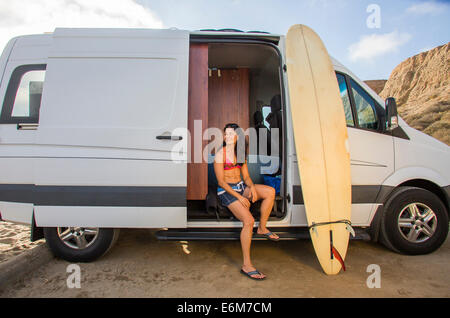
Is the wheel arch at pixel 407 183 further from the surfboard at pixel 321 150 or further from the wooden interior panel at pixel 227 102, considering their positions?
Result: the wooden interior panel at pixel 227 102

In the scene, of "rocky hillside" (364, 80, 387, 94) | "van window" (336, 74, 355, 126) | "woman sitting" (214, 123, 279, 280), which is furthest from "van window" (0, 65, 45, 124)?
"rocky hillside" (364, 80, 387, 94)

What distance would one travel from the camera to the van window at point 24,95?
118 inches

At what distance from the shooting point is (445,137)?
15.7 m

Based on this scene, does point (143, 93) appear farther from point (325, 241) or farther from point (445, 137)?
point (445, 137)

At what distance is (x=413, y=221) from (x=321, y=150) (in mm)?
1349

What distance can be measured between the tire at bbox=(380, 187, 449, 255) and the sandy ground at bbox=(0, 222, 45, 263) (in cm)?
413

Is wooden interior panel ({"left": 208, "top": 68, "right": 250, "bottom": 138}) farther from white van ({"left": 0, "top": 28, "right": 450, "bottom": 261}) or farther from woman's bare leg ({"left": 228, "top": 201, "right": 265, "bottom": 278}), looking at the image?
woman's bare leg ({"left": 228, "top": 201, "right": 265, "bottom": 278})

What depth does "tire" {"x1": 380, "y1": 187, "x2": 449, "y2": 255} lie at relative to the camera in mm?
3193

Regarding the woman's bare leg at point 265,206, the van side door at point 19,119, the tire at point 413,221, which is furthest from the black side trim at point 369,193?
the van side door at point 19,119

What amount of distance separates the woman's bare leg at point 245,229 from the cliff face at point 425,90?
55.9 feet

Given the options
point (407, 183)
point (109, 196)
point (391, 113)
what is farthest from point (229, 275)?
point (391, 113)

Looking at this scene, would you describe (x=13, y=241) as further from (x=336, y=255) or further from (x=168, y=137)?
(x=336, y=255)
